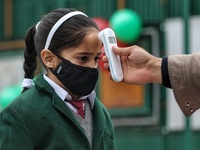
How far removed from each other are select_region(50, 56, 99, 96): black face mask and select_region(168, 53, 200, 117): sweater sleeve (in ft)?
1.55

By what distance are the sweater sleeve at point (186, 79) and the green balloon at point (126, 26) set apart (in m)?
6.75

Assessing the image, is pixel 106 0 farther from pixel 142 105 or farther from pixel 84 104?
pixel 84 104

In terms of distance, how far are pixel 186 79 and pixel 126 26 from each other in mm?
6930

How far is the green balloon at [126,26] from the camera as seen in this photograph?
9.45 m

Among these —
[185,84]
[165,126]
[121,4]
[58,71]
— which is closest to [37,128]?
[58,71]

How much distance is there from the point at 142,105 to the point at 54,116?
8005mm

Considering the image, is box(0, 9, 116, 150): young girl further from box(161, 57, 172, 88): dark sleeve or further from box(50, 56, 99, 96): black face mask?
box(161, 57, 172, 88): dark sleeve

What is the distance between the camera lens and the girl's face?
2984 mm

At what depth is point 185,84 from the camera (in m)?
2.65

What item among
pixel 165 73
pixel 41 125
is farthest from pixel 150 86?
pixel 165 73

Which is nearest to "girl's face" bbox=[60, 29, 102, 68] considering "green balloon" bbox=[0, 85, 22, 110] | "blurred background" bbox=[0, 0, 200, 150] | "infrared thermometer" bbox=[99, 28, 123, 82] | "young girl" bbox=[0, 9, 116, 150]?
"young girl" bbox=[0, 9, 116, 150]

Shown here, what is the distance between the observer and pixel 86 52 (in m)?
2.97

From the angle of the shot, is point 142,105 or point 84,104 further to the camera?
point 142,105

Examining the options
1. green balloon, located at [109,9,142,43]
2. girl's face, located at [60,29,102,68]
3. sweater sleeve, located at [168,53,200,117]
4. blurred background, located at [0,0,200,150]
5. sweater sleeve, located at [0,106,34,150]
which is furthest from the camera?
blurred background, located at [0,0,200,150]
